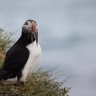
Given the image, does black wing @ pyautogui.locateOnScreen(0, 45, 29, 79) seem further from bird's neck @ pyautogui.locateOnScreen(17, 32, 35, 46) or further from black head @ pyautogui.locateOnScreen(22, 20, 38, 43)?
black head @ pyautogui.locateOnScreen(22, 20, 38, 43)

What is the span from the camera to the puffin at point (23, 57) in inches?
364

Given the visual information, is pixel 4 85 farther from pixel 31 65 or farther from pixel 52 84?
pixel 52 84

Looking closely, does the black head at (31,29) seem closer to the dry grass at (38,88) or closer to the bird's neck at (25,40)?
the bird's neck at (25,40)

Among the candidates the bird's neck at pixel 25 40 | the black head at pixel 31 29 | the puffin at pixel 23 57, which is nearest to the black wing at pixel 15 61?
the puffin at pixel 23 57

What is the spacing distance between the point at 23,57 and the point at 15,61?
20cm

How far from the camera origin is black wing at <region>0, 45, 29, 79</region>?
366 inches

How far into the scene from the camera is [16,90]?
9734mm

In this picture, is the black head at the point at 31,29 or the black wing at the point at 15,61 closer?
the black head at the point at 31,29

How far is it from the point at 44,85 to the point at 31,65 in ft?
5.14

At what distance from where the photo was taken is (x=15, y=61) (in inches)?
369

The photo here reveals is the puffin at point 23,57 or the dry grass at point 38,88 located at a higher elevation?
the puffin at point 23,57

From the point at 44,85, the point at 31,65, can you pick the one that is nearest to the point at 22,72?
the point at 31,65

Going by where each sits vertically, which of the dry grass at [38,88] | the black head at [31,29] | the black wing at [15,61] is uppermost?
the black head at [31,29]

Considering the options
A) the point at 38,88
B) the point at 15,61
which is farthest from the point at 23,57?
the point at 38,88
